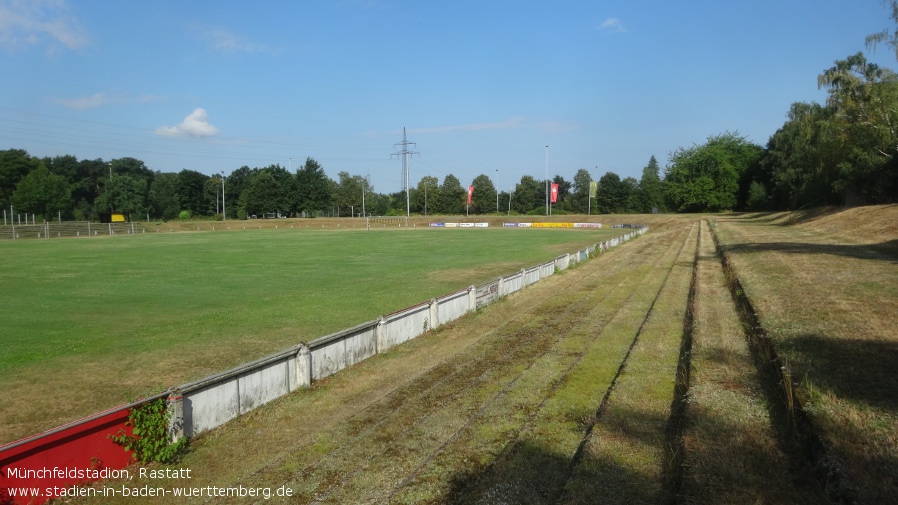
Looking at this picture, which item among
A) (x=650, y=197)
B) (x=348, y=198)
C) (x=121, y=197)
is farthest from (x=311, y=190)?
(x=650, y=197)

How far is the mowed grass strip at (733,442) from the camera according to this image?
17.4 ft

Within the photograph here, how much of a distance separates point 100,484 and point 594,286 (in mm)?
18204

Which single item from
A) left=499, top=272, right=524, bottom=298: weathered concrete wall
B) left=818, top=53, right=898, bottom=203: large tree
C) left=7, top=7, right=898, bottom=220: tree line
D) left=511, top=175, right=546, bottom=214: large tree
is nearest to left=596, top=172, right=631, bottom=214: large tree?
left=7, top=7, right=898, bottom=220: tree line

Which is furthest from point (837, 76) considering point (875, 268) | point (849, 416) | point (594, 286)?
point (849, 416)

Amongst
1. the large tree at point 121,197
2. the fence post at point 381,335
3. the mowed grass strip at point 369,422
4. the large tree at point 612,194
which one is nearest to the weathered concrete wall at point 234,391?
the mowed grass strip at point 369,422

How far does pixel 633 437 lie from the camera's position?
6785 mm

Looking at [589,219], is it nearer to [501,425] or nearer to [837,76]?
[837,76]

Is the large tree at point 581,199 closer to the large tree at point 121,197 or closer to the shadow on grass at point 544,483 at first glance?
the large tree at point 121,197

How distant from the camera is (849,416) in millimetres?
6641

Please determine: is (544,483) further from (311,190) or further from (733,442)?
(311,190)

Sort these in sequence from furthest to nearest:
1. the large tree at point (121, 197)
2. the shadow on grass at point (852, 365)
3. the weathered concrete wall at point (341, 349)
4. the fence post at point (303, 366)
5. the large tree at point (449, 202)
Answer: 1. the large tree at point (449, 202)
2. the large tree at point (121, 197)
3. the weathered concrete wall at point (341, 349)
4. the fence post at point (303, 366)
5. the shadow on grass at point (852, 365)

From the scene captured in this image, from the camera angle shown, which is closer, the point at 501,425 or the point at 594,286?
the point at 501,425

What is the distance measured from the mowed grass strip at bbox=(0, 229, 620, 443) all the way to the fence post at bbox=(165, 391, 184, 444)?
2.83 meters

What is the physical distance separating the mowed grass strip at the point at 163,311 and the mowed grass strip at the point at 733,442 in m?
8.67
